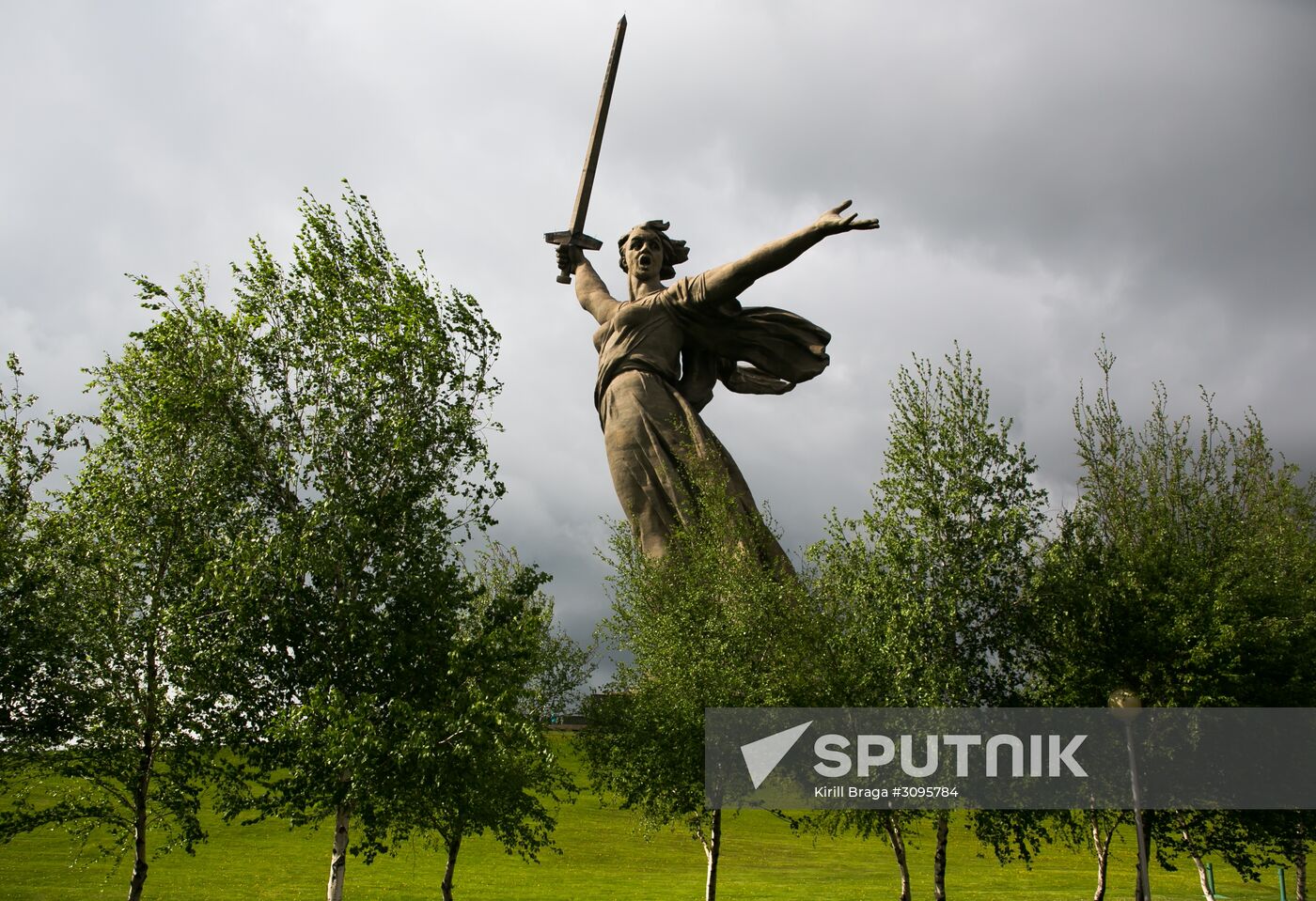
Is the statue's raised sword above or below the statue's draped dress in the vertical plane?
above

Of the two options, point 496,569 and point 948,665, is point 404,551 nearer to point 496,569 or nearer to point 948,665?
point 948,665

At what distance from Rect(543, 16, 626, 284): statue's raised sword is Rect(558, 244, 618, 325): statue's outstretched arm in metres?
0.19

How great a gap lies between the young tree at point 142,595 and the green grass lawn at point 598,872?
959cm

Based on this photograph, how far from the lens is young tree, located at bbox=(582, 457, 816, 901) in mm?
19188

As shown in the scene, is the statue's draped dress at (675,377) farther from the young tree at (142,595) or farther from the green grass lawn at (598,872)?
the young tree at (142,595)

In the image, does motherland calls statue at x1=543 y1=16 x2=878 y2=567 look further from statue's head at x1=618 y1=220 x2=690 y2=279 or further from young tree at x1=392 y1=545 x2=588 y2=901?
young tree at x1=392 y1=545 x2=588 y2=901

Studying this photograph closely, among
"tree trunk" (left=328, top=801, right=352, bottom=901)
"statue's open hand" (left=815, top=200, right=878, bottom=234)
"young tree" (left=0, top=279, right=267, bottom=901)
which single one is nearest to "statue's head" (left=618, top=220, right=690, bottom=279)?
"statue's open hand" (left=815, top=200, right=878, bottom=234)

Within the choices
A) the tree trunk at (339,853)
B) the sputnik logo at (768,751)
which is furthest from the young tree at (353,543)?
the sputnik logo at (768,751)

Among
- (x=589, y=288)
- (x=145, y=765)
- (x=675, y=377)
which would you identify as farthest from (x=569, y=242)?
(x=145, y=765)

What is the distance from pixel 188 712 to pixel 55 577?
3.02 m

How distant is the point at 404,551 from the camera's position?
15.6 m

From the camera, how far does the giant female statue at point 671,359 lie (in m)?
25.5

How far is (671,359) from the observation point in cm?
2778

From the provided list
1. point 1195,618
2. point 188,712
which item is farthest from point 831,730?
point 188,712
